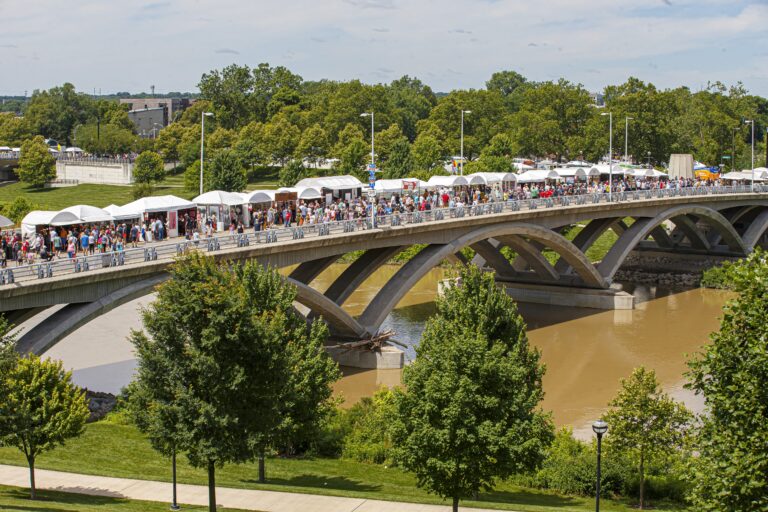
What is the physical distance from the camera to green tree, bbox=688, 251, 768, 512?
1600 centimetres

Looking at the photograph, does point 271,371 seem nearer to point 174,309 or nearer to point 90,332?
point 174,309

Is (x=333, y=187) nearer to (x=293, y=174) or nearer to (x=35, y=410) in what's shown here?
(x=35, y=410)

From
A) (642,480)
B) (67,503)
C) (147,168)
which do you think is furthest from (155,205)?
(147,168)

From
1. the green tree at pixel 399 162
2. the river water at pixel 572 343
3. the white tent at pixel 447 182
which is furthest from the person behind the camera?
the green tree at pixel 399 162

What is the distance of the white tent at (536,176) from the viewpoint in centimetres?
7288

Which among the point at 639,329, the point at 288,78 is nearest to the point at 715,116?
the point at 288,78

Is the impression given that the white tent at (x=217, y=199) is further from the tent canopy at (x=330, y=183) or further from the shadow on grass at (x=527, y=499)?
the shadow on grass at (x=527, y=499)

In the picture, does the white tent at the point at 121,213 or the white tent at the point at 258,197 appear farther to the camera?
the white tent at the point at 258,197

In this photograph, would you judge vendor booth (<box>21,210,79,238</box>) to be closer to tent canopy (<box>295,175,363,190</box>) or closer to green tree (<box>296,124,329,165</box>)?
tent canopy (<box>295,175,363,190</box>)

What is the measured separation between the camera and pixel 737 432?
1631 centimetres

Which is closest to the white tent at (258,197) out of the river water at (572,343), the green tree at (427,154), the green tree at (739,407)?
the river water at (572,343)

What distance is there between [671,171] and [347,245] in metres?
61.1

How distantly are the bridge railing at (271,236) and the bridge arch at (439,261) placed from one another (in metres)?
1.17

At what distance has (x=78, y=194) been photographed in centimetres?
11194
